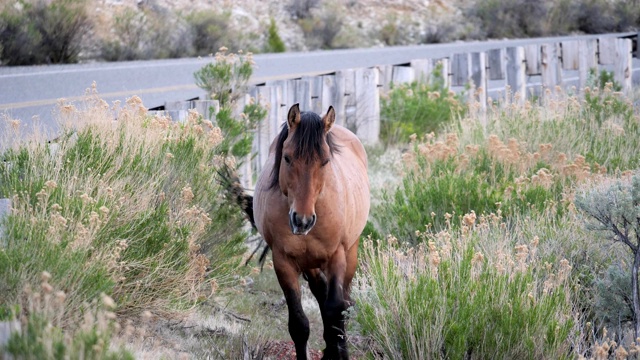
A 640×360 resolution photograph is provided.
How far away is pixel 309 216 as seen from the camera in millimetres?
5766

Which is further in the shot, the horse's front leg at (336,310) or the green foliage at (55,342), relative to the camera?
the horse's front leg at (336,310)

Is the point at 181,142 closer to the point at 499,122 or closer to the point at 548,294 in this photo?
the point at 548,294

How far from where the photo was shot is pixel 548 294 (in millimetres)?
6016

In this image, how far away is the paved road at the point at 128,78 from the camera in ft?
45.8

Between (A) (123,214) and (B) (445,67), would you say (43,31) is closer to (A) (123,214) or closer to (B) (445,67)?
(B) (445,67)

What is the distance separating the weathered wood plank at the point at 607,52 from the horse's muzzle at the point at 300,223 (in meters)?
13.4

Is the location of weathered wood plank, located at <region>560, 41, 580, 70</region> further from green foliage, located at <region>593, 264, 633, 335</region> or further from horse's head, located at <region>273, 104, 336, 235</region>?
horse's head, located at <region>273, 104, 336, 235</region>

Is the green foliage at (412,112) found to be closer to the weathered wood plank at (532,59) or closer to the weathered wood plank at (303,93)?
the weathered wood plank at (303,93)

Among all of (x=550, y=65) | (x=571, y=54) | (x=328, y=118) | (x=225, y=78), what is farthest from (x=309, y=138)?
(x=571, y=54)

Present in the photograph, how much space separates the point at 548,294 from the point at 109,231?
9.67 ft

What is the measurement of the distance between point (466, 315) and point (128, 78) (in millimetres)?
13302

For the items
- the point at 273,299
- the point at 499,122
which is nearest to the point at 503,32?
the point at 499,122

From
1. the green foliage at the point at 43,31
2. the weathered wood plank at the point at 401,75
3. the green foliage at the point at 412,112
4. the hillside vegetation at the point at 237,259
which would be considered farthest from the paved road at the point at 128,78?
the hillside vegetation at the point at 237,259

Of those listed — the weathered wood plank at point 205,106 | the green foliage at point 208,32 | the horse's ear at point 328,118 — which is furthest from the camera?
the green foliage at point 208,32
